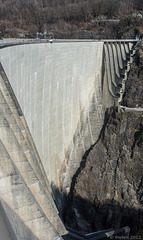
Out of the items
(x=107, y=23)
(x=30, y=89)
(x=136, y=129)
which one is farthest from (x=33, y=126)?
(x=107, y=23)

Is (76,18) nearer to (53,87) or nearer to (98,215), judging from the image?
(53,87)

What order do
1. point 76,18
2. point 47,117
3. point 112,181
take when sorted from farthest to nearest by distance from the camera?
point 76,18, point 112,181, point 47,117

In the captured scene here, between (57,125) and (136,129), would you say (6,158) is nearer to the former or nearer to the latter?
(57,125)

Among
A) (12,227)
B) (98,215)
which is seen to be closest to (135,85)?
(98,215)

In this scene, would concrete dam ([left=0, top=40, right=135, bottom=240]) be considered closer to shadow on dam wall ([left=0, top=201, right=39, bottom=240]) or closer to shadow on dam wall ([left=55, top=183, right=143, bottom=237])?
shadow on dam wall ([left=0, top=201, right=39, bottom=240])

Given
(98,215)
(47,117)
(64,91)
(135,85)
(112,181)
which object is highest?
(64,91)

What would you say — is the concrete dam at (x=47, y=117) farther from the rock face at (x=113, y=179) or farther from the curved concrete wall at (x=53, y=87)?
the rock face at (x=113, y=179)
